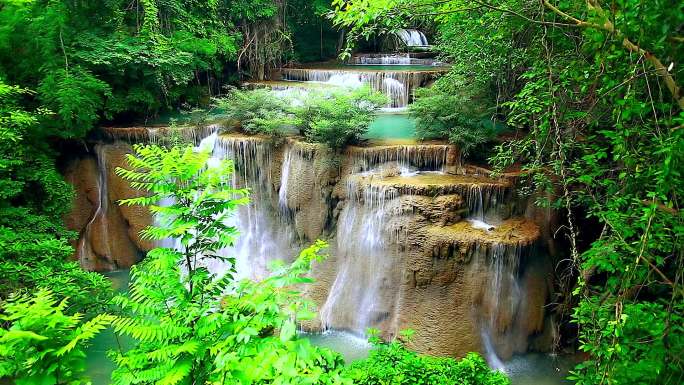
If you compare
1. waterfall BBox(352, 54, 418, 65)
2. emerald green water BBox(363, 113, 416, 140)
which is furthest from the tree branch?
waterfall BBox(352, 54, 418, 65)

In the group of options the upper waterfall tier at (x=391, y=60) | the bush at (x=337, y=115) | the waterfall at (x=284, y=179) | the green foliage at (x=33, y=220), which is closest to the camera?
the green foliage at (x=33, y=220)

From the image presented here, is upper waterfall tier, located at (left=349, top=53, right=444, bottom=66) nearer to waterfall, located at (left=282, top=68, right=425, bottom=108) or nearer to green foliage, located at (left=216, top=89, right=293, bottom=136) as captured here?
waterfall, located at (left=282, top=68, right=425, bottom=108)

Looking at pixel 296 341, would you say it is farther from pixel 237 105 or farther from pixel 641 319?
pixel 237 105

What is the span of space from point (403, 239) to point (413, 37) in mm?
15132

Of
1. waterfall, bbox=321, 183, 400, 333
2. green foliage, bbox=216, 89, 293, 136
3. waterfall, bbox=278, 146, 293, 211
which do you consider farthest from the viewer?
green foliage, bbox=216, 89, 293, 136

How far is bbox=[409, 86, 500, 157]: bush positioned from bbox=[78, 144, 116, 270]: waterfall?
7.91m

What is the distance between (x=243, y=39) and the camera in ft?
51.9

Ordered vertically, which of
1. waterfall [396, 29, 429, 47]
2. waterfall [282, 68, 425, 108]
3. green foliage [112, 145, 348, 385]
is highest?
waterfall [396, 29, 429, 47]

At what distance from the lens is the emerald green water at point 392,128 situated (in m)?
10.5

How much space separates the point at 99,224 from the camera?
451 inches

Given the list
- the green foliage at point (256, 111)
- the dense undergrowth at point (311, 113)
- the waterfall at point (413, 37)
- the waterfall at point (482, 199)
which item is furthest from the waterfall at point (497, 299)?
the waterfall at point (413, 37)

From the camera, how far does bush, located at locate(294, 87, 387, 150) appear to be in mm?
9359

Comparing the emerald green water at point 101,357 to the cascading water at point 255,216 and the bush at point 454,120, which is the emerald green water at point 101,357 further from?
the bush at point 454,120

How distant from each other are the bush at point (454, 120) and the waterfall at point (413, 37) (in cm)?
1127
